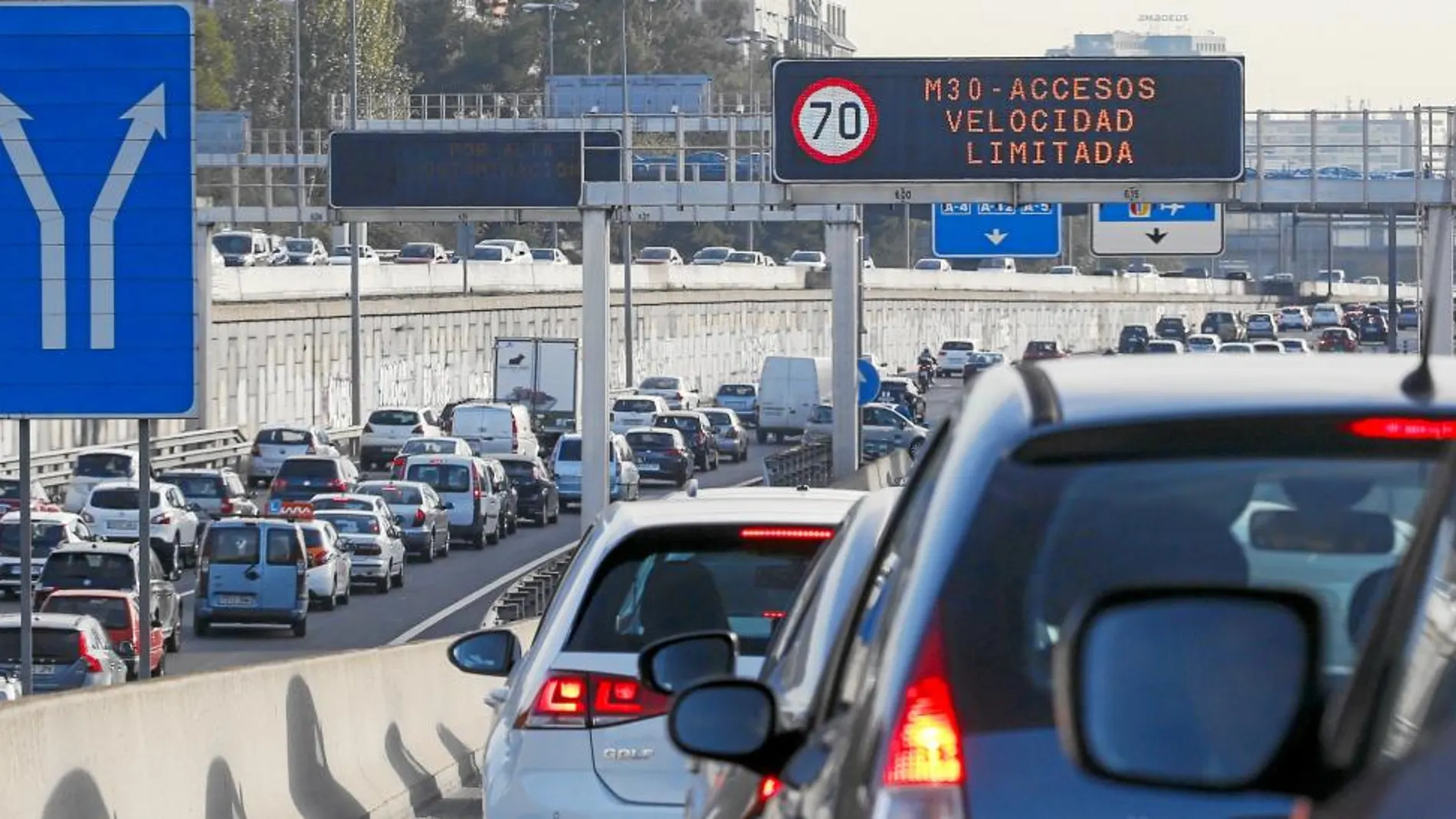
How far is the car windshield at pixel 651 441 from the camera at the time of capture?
6744 cm

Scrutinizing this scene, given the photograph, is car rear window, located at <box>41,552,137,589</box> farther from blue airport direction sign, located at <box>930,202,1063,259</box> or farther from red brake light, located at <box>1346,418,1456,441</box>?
red brake light, located at <box>1346,418,1456,441</box>

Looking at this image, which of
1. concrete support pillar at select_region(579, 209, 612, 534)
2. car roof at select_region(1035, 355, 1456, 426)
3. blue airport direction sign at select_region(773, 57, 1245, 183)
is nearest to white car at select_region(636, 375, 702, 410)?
concrete support pillar at select_region(579, 209, 612, 534)

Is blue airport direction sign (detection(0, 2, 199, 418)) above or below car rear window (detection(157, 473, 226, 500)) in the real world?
above

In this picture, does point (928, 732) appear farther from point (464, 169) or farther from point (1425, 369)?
point (464, 169)

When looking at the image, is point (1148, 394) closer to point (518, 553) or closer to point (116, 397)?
point (116, 397)

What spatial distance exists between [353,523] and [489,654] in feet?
121

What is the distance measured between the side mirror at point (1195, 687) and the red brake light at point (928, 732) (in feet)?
1.10

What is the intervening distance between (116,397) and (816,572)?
984 centimetres

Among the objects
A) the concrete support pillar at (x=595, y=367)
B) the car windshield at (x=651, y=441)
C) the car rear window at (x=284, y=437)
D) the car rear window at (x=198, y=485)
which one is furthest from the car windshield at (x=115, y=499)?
the car windshield at (x=651, y=441)

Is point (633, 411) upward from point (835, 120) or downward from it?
downward

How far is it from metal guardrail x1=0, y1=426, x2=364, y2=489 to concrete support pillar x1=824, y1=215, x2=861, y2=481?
1593 cm

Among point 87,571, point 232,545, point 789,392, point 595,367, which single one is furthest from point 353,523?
point 789,392

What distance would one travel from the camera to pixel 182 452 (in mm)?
67812

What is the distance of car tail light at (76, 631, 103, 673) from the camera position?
27.6 meters
